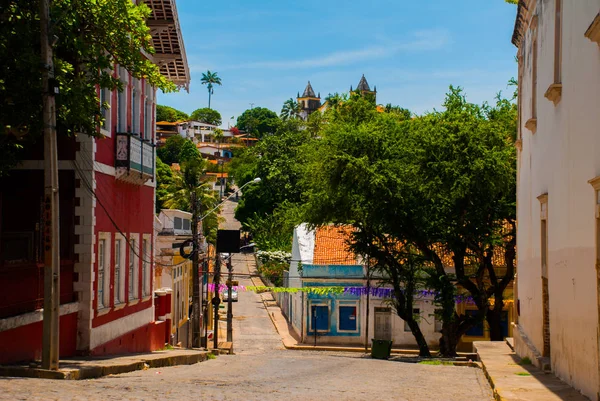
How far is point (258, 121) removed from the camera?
185375 mm

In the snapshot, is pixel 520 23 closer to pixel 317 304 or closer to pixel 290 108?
pixel 317 304

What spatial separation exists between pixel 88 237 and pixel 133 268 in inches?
193

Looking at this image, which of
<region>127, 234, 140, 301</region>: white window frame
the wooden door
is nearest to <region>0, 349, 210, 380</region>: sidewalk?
<region>127, 234, 140, 301</region>: white window frame

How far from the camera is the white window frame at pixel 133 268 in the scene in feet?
73.7

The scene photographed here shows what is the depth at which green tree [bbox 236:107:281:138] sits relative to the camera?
18375 cm

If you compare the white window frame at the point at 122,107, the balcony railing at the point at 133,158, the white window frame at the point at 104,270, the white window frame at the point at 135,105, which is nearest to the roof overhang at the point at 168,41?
the white window frame at the point at 135,105

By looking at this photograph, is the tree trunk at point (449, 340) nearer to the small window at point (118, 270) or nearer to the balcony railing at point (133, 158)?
the balcony railing at point (133, 158)

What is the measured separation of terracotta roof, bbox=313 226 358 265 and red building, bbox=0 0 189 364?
20135 mm

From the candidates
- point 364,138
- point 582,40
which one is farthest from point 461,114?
point 582,40

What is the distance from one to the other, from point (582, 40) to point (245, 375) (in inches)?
338

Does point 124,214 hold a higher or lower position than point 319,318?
higher

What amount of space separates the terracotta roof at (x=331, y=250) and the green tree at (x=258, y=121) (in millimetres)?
133497

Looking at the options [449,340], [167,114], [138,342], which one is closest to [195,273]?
[138,342]

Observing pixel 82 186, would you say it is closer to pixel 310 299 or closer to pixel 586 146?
pixel 586 146
